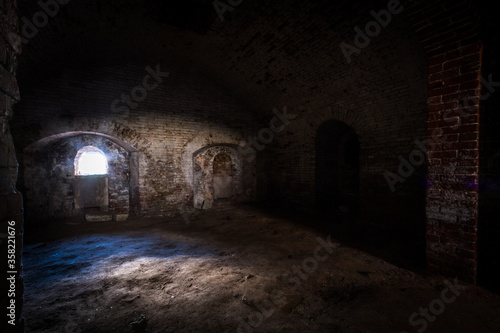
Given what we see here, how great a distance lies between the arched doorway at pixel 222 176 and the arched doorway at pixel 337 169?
10.0 feet

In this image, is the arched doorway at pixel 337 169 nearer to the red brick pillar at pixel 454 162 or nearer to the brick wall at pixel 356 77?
the brick wall at pixel 356 77

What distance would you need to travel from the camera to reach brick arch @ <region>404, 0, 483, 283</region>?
2352mm

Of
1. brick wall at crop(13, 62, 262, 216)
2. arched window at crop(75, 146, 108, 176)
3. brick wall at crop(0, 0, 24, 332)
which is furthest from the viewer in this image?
arched window at crop(75, 146, 108, 176)

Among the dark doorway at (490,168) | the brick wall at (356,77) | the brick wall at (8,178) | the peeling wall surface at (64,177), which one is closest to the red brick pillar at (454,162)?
the dark doorway at (490,168)

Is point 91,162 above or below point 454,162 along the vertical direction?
above

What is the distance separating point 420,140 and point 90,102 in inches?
294

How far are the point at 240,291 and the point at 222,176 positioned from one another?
556 cm

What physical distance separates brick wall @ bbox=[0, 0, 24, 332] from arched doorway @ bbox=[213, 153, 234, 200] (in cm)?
646

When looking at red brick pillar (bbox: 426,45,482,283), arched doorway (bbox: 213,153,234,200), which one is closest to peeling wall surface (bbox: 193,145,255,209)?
arched doorway (bbox: 213,153,234,200)

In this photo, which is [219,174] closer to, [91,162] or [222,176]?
[222,176]

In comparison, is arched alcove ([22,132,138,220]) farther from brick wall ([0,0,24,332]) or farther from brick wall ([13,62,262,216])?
brick wall ([0,0,24,332])

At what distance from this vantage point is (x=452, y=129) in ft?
8.27

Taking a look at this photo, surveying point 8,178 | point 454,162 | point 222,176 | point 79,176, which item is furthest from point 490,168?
point 79,176

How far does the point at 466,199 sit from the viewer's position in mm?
2432
